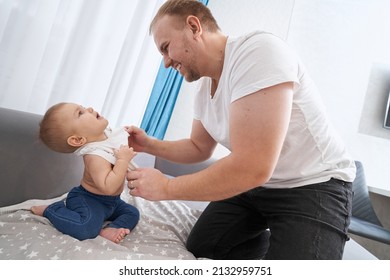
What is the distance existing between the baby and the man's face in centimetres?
35

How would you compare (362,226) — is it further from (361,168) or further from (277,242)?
(277,242)

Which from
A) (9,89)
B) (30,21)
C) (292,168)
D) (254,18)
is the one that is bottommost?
(9,89)

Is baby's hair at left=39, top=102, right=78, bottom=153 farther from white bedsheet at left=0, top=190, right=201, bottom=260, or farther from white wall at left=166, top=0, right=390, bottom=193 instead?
white wall at left=166, top=0, right=390, bottom=193

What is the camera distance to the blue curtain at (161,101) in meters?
2.18

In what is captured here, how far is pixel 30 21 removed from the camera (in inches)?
48.9

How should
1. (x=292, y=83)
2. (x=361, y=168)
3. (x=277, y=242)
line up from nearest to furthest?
(x=292, y=83) < (x=277, y=242) < (x=361, y=168)

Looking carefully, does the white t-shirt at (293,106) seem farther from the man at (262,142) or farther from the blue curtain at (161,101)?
the blue curtain at (161,101)

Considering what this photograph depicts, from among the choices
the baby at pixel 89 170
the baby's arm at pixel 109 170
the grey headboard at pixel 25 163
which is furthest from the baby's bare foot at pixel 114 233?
the grey headboard at pixel 25 163

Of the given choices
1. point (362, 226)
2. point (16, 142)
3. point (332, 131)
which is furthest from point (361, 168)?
point (16, 142)

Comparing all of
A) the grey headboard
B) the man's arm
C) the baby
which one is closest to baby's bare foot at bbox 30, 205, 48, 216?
the baby

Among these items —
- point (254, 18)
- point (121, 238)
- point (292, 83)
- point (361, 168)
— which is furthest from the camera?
point (254, 18)

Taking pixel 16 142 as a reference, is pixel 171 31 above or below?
above

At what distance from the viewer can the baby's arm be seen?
3.07 feet

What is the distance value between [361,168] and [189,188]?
1.97 metres
